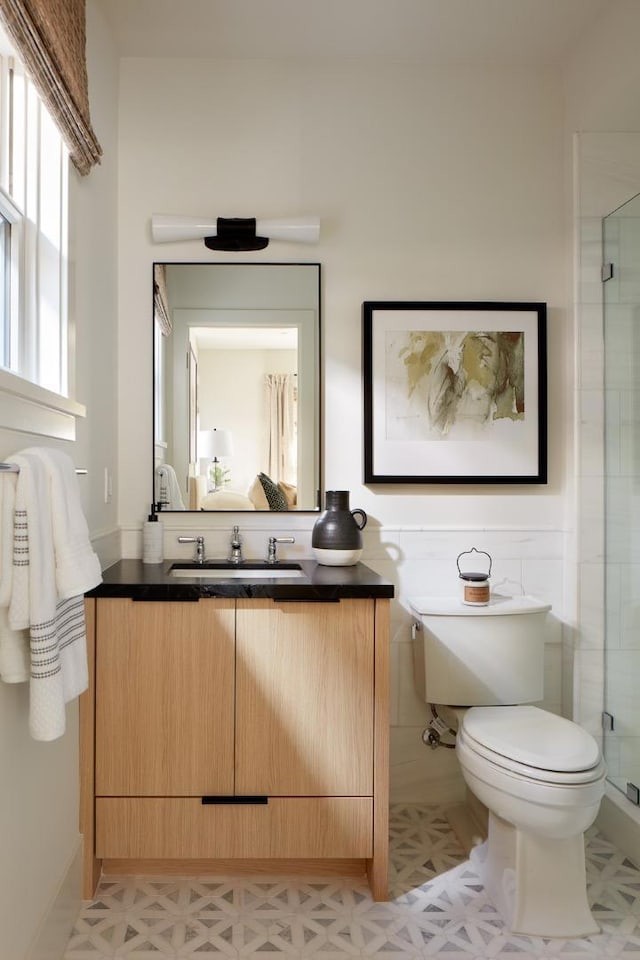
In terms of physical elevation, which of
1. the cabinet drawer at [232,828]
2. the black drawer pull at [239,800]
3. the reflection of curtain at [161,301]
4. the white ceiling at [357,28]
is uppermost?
the white ceiling at [357,28]

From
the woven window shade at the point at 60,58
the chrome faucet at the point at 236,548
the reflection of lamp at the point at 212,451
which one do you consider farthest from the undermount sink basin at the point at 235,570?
the woven window shade at the point at 60,58

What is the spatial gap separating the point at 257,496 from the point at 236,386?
397 mm

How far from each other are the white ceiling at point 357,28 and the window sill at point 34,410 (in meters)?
1.37

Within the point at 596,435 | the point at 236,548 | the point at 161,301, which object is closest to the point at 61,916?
the point at 236,548

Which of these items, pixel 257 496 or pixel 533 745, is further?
pixel 257 496

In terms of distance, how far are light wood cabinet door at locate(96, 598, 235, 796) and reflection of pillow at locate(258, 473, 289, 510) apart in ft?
2.01

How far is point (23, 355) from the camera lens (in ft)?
5.68

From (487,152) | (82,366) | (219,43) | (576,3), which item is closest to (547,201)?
(487,152)

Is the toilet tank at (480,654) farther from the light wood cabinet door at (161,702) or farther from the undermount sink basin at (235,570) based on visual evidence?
the light wood cabinet door at (161,702)

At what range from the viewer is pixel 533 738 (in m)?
1.82

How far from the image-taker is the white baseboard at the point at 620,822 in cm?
209

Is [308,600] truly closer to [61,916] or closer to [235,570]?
[235,570]

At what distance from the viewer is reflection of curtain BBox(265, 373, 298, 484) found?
7.97 feet

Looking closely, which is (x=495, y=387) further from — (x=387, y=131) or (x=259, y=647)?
(x=259, y=647)
